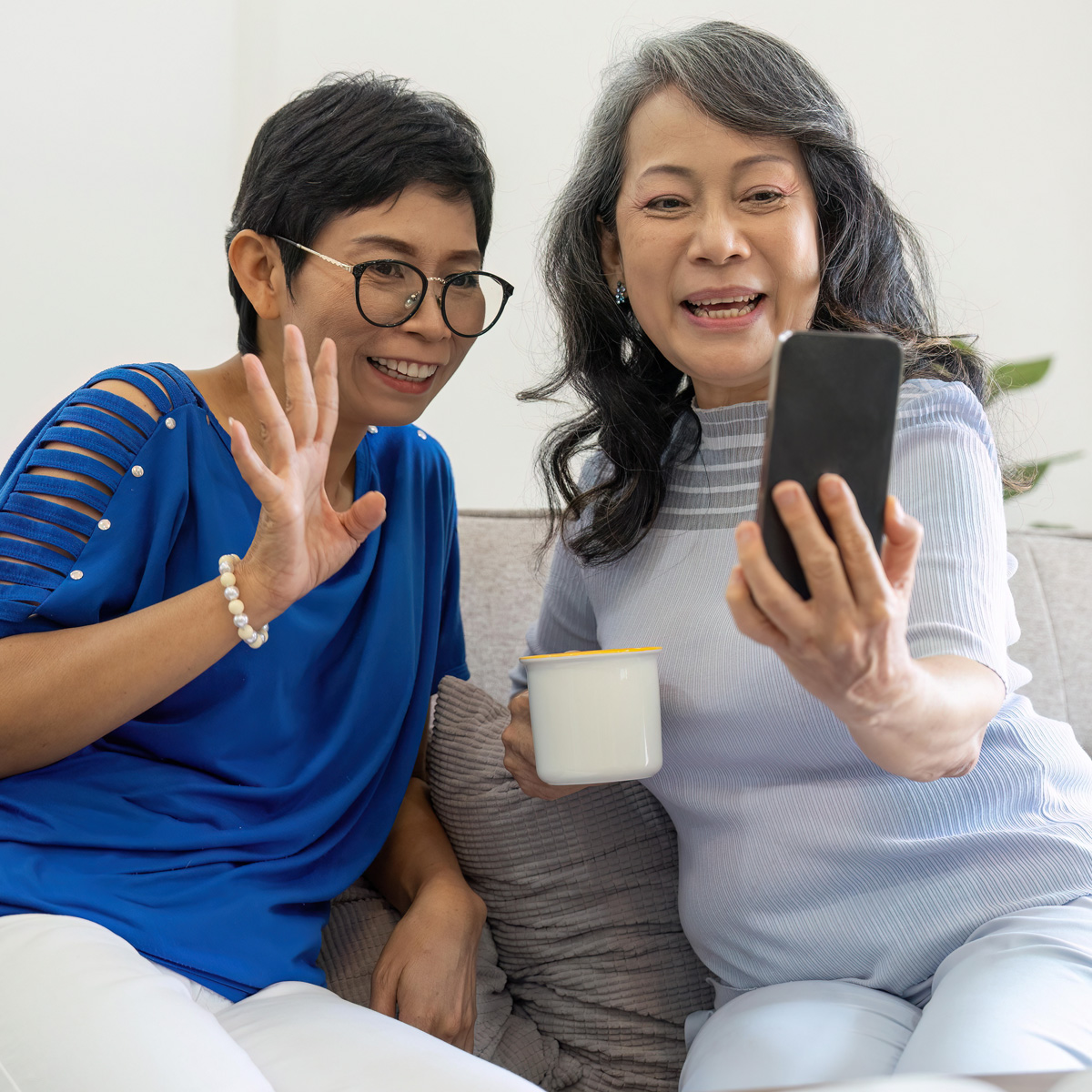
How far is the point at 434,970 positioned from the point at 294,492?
22.7 inches

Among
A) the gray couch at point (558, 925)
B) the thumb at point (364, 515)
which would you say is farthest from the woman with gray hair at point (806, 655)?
the thumb at point (364, 515)

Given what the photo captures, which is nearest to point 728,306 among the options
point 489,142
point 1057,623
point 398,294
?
point 398,294

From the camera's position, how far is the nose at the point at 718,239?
1.05 m

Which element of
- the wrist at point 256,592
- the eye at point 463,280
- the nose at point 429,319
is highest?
the eye at point 463,280

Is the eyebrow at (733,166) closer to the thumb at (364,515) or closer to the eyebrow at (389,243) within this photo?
the eyebrow at (389,243)

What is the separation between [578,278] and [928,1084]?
3.35ft

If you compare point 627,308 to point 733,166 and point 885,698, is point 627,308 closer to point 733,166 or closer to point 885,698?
point 733,166

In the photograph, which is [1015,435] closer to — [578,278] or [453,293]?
[578,278]

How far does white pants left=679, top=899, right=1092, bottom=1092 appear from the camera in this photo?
2.50 feet

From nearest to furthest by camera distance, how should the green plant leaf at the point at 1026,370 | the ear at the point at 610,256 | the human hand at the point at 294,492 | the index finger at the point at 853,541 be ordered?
the index finger at the point at 853,541, the human hand at the point at 294,492, the ear at the point at 610,256, the green plant leaf at the point at 1026,370

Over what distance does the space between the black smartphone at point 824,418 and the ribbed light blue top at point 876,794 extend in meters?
0.27

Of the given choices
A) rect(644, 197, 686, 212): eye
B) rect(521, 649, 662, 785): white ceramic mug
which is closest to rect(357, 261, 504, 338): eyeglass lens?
rect(644, 197, 686, 212): eye

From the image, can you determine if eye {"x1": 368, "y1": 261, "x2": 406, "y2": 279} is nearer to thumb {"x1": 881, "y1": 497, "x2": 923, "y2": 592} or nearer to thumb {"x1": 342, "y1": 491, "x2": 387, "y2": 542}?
thumb {"x1": 342, "y1": 491, "x2": 387, "y2": 542}

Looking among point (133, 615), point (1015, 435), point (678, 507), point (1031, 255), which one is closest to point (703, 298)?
point (678, 507)
